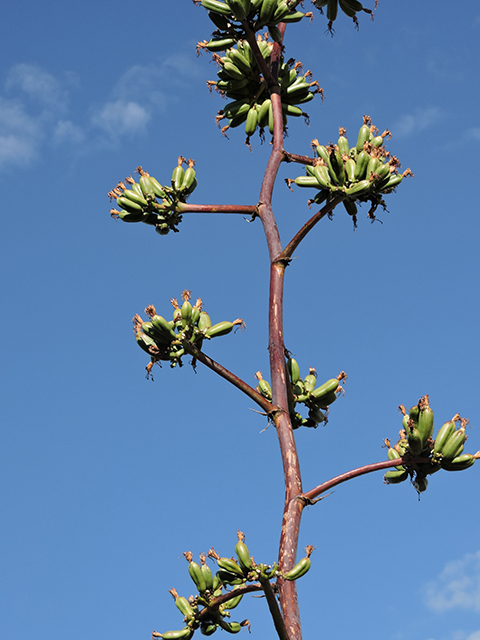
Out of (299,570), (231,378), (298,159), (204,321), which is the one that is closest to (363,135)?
(298,159)

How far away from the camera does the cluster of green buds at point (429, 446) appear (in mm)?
4145

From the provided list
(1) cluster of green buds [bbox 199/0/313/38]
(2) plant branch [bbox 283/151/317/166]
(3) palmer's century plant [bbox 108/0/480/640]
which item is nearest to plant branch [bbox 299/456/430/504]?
(3) palmer's century plant [bbox 108/0/480/640]

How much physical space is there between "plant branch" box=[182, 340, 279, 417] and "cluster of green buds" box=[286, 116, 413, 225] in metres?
1.40

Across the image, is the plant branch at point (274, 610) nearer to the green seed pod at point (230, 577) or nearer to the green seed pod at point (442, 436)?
the green seed pod at point (230, 577)

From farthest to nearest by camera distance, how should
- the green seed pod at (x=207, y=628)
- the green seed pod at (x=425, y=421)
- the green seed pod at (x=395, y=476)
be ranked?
the green seed pod at (x=395, y=476)
the green seed pod at (x=207, y=628)
the green seed pod at (x=425, y=421)

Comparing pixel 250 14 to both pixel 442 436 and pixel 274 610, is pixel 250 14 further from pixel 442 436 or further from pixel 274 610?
pixel 274 610

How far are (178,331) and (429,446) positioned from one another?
6.00 ft

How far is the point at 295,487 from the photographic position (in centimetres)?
396

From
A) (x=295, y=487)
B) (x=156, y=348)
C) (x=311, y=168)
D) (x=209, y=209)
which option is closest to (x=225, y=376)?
(x=156, y=348)

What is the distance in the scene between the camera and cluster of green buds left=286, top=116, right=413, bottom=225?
184 inches

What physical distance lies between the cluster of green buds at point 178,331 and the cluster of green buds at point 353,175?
3.67 feet

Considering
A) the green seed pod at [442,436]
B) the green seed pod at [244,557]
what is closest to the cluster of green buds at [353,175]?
the green seed pod at [442,436]

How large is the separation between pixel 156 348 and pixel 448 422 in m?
2.00

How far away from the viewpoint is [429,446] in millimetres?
4223
